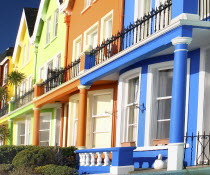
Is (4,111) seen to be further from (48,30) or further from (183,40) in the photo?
(183,40)

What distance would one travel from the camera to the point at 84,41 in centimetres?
2380

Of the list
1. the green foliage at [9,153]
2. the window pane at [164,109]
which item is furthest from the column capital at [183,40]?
the green foliage at [9,153]

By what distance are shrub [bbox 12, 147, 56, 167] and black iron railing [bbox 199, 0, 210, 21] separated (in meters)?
→ 7.89

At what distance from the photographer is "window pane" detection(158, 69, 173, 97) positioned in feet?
Answer: 53.2

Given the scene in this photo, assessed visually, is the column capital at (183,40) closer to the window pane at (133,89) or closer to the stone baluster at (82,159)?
the window pane at (133,89)

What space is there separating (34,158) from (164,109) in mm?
5212

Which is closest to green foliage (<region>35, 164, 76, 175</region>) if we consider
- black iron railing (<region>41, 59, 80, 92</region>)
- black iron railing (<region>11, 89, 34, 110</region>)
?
black iron railing (<region>41, 59, 80, 92</region>)

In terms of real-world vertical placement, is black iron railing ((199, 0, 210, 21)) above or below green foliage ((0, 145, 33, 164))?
above

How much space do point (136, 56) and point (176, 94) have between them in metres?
3.02

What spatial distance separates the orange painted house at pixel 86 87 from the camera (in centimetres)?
2016

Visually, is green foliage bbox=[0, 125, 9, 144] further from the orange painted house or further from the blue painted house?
the blue painted house

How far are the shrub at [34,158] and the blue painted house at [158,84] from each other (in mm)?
1189

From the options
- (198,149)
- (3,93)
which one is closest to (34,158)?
(198,149)

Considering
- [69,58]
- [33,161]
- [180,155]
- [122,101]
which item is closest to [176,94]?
[180,155]
